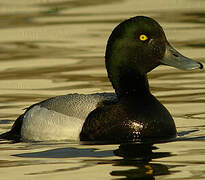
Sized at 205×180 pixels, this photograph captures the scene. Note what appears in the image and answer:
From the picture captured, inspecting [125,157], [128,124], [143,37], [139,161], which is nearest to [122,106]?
[128,124]

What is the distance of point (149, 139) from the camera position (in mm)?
8211

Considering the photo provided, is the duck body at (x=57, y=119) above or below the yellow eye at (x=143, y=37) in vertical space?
below

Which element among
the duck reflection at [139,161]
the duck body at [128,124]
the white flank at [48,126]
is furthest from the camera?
the white flank at [48,126]

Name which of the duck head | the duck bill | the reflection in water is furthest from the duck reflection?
the duck bill

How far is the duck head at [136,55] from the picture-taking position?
28.0ft

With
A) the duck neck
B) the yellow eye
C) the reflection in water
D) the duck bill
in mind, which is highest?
the yellow eye

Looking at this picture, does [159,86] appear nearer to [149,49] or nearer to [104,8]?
[149,49]

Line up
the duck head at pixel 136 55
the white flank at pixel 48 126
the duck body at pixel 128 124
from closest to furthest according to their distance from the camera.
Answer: the duck body at pixel 128 124 < the white flank at pixel 48 126 < the duck head at pixel 136 55

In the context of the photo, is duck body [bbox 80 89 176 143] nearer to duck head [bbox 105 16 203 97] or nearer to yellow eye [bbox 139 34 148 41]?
duck head [bbox 105 16 203 97]

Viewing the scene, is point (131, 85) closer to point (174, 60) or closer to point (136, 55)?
point (136, 55)

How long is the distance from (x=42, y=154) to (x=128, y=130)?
2.77 ft

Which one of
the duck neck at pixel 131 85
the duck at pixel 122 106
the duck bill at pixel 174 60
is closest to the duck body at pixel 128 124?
the duck at pixel 122 106

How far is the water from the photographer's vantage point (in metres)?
7.13

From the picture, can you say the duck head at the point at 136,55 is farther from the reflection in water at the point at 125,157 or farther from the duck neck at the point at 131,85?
the reflection in water at the point at 125,157
